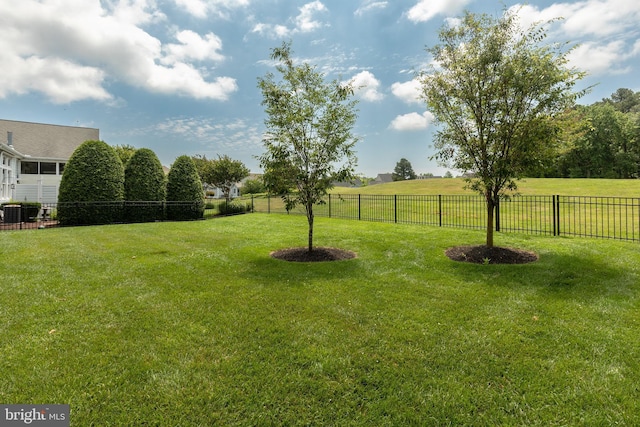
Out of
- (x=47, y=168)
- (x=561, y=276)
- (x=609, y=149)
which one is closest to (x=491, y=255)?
(x=561, y=276)

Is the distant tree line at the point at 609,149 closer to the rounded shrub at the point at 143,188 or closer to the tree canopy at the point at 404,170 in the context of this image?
the tree canopy at the point at 404,170

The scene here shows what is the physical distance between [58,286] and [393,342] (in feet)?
15.2

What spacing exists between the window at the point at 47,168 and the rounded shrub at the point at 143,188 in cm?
1763

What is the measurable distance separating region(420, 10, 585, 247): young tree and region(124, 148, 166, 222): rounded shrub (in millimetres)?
12096

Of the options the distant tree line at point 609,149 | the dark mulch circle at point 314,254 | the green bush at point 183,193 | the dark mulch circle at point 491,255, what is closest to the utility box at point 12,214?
the green bush at point 183,193

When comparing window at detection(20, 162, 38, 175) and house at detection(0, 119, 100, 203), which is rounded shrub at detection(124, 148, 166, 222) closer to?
house at detection(0, 119, 100, 203)

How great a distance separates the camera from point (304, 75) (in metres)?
6.26

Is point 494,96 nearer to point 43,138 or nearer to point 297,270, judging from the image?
point 297,270

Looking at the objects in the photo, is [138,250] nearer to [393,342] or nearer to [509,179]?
[393,342]

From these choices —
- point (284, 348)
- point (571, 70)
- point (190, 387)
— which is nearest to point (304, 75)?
point (571, 70)

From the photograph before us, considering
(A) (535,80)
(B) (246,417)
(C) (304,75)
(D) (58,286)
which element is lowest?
(B) (246,417)

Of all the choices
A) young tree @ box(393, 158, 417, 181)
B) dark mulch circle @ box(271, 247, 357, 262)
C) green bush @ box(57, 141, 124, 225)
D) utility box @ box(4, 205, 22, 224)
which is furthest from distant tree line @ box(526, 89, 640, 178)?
utility box @ box(4, 205, 22, 224)

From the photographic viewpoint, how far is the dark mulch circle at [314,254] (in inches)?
246

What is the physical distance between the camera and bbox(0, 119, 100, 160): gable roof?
24594 mm
